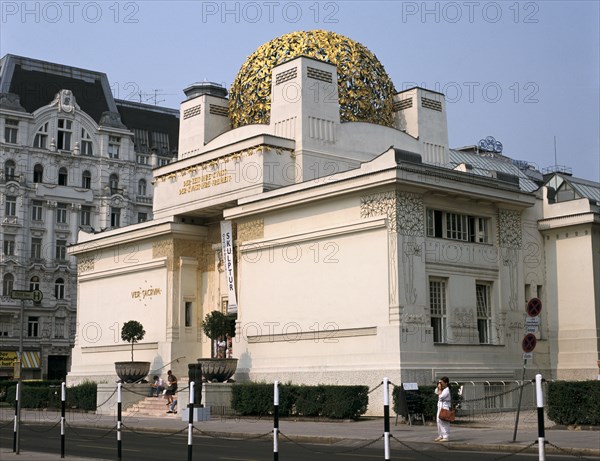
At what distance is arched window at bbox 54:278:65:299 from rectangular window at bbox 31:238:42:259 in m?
2.59

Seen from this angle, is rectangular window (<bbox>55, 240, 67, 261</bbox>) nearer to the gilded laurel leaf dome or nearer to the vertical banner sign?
the gilded laurel leaf dome

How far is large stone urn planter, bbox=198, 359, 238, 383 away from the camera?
110ft

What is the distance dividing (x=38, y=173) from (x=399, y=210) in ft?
157

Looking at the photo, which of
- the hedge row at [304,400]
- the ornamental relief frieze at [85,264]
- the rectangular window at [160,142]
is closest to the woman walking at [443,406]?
the hedge row at [304,400]

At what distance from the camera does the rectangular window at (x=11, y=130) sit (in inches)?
2717

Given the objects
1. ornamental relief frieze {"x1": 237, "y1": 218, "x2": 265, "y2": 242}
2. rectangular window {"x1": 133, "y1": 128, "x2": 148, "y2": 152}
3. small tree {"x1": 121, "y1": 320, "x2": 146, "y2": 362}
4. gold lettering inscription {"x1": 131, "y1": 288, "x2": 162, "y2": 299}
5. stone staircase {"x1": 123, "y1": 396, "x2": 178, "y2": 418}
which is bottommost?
stone staircase {"x1": 123, "y1": 396, "x2": 178, "y2": 418}

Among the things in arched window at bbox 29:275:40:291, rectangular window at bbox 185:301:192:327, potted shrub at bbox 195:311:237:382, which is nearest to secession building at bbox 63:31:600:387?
rectangular window at bbox 185:301:192:327

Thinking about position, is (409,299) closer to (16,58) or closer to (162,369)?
(162,369)

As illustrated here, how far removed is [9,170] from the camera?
2717 inches

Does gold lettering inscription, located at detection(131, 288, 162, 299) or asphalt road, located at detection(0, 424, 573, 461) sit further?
gold lettering inscription, located at detection(131, 288, 162, 299)

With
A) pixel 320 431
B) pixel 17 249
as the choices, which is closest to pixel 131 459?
pixel 320 431

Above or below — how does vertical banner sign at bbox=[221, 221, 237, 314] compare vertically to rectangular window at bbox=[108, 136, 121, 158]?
below

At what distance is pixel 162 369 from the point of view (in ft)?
128

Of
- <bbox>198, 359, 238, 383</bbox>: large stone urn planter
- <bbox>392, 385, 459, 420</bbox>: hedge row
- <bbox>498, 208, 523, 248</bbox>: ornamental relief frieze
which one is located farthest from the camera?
<bbox>498, 208, 523, 248</bbox>: ornamental relief frieze
